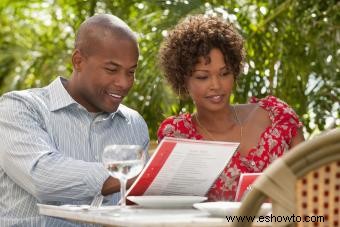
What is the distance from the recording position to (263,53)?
5.01 m

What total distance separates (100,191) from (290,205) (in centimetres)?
120

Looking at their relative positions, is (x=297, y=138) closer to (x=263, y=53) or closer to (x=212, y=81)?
(x=212, y=81)

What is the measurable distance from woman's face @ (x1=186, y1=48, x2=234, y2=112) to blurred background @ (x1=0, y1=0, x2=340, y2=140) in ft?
3.43

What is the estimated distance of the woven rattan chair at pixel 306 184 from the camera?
1.54 metres

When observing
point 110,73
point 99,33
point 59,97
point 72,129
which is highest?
point 99,33

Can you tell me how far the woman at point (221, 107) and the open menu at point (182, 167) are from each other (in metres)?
0.73

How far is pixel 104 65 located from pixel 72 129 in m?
0.31

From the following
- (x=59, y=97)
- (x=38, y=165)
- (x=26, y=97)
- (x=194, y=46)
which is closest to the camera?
(x=38, y=165)

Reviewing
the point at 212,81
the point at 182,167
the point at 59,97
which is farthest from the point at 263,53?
the point at 182,167

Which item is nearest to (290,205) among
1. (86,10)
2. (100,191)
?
(100,191)

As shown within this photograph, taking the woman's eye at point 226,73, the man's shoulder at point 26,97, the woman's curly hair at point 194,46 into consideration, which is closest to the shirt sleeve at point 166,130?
the woman's curly hair at point 194,46

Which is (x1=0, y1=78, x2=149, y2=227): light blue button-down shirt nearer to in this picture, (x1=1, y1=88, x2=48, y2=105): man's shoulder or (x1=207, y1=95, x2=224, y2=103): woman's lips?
(x1=1, y1=88, x2=48, y2=105): man's shoulder

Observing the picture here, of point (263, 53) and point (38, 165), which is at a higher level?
point (263, 53)

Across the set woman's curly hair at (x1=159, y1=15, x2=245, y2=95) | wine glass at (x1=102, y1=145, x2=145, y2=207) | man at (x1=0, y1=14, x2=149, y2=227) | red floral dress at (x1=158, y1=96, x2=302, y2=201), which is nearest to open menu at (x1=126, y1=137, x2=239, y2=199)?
wine glass at (x1=102, y1=145, x2=145, y2=207)
